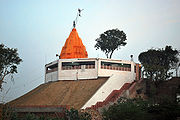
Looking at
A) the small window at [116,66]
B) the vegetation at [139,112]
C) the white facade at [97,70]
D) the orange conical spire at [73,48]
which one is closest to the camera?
the vegetation at [139,112]

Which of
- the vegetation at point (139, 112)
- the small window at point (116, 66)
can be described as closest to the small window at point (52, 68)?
the small window at point (116, 66)

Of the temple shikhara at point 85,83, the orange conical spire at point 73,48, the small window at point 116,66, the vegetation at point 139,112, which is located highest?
the orange conical spire at point 73,48

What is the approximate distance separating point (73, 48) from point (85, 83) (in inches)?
451

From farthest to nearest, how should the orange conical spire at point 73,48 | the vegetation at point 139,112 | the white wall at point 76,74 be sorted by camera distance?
the orange conical spire at point 73,48
the white wall at point 76,74
the vegetation at point 139,112

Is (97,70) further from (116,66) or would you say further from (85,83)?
(116,66)

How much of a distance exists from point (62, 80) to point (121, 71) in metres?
9.53

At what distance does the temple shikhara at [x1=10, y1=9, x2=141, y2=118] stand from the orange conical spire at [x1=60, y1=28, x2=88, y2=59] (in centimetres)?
400

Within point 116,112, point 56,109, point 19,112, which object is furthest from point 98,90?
point 116,112

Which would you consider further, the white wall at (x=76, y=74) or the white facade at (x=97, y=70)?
the white wall at (x=76, y=74)

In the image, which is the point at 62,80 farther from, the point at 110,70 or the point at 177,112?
the point at 177,112

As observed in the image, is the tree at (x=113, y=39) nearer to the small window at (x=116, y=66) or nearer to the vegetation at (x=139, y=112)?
the small window at (x=116, y=66)

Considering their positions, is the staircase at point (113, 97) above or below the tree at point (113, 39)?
below

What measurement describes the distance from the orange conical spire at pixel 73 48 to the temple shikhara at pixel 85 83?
13.1 ft

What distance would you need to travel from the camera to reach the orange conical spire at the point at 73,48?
4816cm
